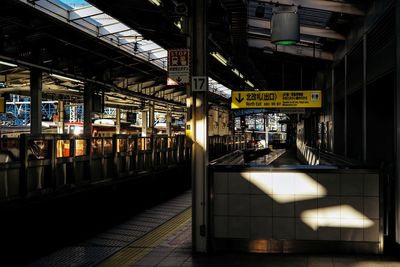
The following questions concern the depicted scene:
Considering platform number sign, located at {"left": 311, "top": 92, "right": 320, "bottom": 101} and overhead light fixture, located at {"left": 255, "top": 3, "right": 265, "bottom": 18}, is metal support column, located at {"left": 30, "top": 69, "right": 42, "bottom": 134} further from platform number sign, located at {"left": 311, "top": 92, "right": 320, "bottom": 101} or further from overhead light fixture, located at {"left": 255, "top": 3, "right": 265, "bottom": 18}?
platform number sign, located at {"left": 311, "top": 92, "right": 320, "bottom": 101}

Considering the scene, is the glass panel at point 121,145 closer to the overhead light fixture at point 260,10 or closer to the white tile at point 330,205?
the overhead light fixture at point 260,10

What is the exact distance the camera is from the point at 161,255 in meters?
6.36

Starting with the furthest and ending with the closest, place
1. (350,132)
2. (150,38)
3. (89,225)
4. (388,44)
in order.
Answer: (150,38) < (350,132) < (89,225) < (388,44)

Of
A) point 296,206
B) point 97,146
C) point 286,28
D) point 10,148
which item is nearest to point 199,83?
point 296,206

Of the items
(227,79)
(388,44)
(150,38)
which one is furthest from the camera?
(227,79)

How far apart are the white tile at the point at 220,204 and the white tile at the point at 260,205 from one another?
1.13 feet

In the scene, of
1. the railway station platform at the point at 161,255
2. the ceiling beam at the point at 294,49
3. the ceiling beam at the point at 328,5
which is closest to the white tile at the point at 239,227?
the railway station platform at the point at 161,255

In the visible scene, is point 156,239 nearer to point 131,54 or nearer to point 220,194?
point 220,194

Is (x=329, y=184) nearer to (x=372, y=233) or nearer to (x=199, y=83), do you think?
(x=372, y=233)

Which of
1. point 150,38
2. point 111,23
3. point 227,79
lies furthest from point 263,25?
point 227,79

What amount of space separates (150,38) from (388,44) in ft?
26.7

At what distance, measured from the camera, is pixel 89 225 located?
30.7ft

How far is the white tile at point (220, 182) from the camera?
6.45 meters

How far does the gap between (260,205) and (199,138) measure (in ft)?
3.87
